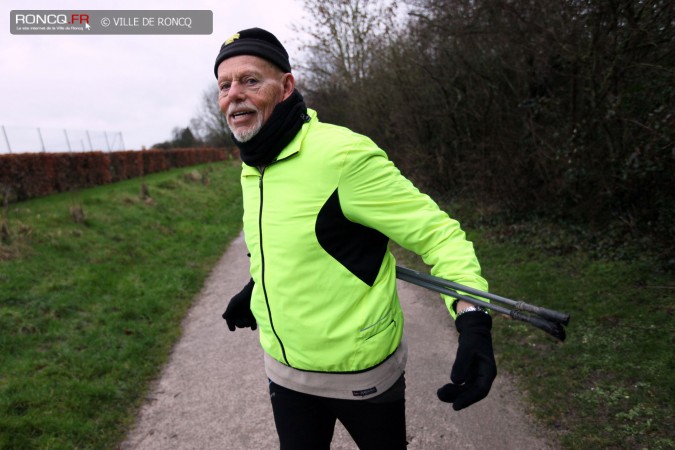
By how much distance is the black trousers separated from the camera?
5.83 ft

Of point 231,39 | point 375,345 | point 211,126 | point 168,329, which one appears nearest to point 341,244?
point 375,345

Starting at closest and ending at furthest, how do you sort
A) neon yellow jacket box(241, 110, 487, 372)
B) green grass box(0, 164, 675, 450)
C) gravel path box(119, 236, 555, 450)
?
neon yellow jacket box(241, 110, 487, 372) → gravel path box(119, 236, 555, 450) → green grass box(0, 164, 675, 450)

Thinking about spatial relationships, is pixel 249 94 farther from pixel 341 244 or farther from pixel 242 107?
pixel 341 244

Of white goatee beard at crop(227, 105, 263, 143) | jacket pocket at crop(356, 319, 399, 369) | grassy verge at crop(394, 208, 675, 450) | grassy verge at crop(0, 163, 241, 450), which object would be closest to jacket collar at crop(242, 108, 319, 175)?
white goatee beard at crop(227, 105, 263, 143)

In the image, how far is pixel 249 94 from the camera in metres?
1.81

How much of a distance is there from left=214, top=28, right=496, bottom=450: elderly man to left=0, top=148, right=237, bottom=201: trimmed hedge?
11.6m

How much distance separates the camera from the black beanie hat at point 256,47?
71.8 inches

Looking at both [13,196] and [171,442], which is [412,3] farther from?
[13,196]

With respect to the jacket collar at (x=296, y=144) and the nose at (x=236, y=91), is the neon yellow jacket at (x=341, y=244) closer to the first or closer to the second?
the jacket collar at (x=296, y=144)

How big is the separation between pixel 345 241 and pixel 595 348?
334 centimetres

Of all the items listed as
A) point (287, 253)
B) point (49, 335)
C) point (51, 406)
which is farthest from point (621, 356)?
point (49, 335)

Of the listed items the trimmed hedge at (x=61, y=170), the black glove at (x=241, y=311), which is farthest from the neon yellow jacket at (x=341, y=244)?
the trimmed hedge at (x=61, y=170)

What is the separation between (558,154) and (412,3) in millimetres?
4157

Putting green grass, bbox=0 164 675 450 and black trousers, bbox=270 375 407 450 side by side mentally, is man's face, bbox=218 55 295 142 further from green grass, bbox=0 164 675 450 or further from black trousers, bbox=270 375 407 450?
green grass, bbox=0 164 675 450
